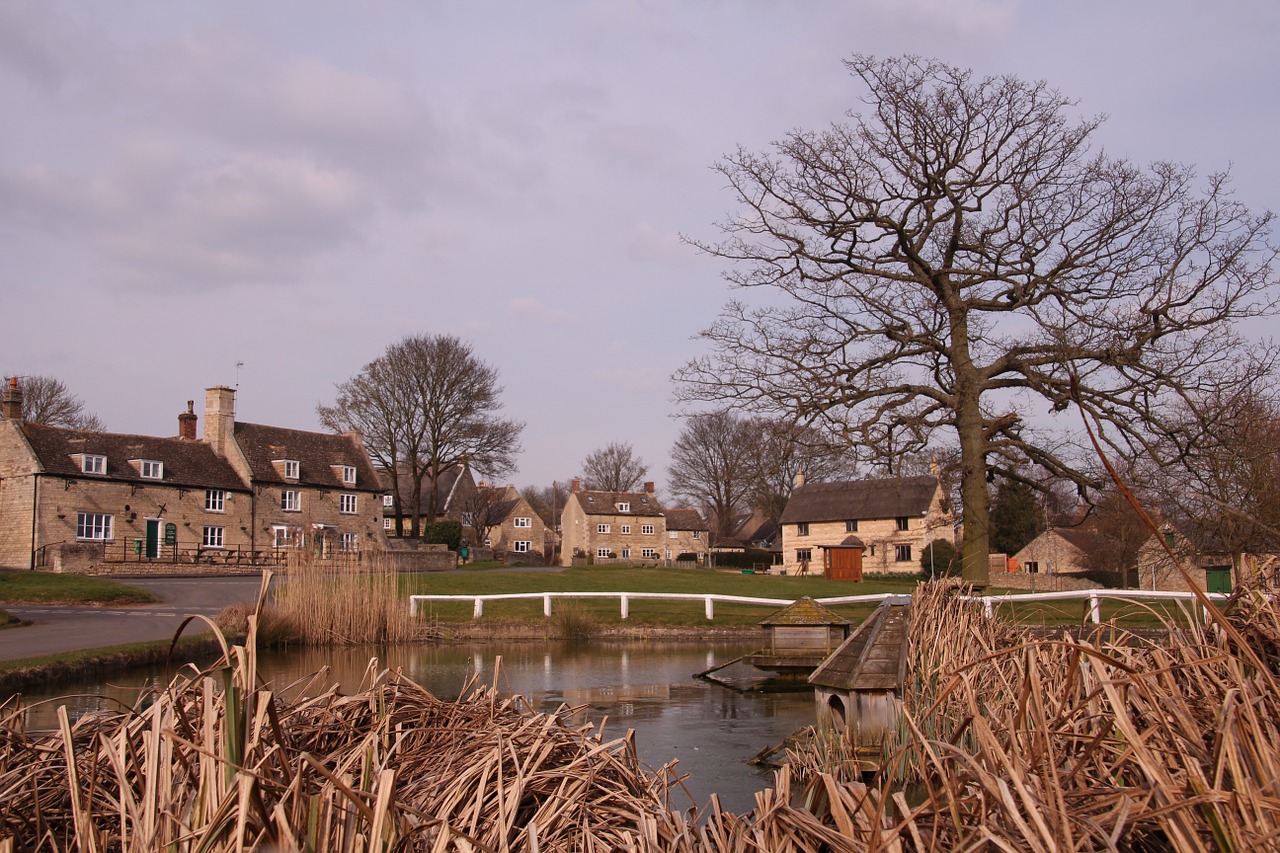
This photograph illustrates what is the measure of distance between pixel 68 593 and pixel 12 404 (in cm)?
1973

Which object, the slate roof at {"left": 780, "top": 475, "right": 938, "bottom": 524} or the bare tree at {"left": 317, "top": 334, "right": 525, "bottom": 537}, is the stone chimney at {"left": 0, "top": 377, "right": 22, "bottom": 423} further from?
the slate roof at {"left": 780, "top": 475, "right": 938, "bottom": 524}

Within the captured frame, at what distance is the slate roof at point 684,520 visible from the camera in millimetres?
80688

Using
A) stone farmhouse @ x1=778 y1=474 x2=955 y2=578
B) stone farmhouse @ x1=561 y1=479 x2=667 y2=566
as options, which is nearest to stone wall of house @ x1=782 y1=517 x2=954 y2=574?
stone farmhouse @ x1=778 y1=474 x2=955 y2=578

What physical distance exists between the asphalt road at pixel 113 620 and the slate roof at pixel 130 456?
13358mm

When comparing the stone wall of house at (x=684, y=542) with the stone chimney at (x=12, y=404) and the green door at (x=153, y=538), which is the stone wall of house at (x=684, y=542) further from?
the stone chimney at (x=12, y=404)

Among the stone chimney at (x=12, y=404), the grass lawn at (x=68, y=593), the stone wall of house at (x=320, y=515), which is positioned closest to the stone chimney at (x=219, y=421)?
the stone wall of house at (x=320, y=515)

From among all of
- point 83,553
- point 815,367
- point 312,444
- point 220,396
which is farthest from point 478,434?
point 815,367

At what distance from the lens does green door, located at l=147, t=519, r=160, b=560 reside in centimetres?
4666

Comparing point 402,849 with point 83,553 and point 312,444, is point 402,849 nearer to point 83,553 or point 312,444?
point 83,553

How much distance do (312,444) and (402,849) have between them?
56.7 metres

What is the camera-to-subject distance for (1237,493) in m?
21.0

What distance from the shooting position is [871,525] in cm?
6056

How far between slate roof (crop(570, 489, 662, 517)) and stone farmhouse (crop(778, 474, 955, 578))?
57.3ft

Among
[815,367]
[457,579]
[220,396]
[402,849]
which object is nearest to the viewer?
[402,849]
